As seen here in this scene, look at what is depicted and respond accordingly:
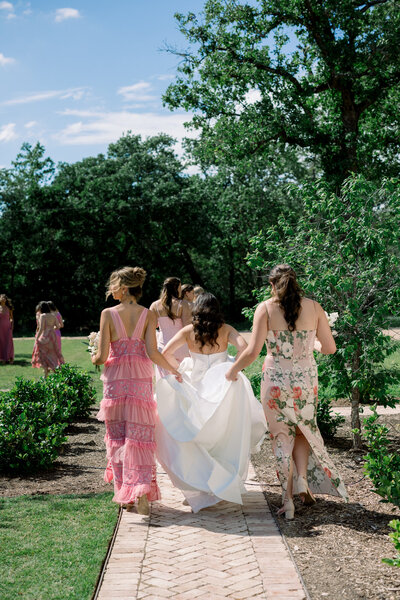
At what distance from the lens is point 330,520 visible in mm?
5434

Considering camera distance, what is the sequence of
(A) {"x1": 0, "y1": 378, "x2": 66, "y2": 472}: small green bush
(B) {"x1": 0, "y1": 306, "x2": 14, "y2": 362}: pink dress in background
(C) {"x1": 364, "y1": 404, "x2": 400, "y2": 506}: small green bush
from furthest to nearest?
(B) {"x1": 0, "y1": 306, "x2": 14, "y2": 362}: pink dress in background
(A) {"x1": 0, "y1": 378, "x2": 66, "y2": 472}: small green bush
(C) {"x1": 364, "y1": 404, "x2": 400, "y2": 506}: small green bush

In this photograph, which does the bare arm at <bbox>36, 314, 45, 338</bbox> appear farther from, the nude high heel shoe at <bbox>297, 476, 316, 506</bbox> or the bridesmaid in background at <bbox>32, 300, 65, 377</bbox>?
the nude high heel shoe at <bbox>297, 476, 316, 506</bbox>

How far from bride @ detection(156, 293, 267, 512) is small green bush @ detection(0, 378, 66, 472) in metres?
1.90

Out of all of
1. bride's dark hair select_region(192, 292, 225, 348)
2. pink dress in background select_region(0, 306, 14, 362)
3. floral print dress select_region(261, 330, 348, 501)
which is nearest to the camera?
floral print dress select_region(261, 330, 348, 501)

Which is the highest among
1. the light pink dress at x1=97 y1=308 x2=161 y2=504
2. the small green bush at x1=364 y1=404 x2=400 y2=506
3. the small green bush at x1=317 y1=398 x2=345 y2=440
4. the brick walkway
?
the light pink dress at x1=97 y1=308 x2=161 y2=504

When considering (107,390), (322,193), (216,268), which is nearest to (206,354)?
(107,390)

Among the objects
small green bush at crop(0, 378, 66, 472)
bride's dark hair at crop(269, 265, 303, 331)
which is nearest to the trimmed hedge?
small green bush at crop(0, 378, 66, 472)

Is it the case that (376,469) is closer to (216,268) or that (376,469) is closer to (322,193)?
(322,193)

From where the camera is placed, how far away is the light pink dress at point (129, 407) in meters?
5.67

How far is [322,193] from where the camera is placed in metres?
7.46

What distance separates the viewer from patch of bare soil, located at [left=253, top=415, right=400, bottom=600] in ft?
13.3

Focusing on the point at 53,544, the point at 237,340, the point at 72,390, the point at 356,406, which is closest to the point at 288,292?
the point at 237,340

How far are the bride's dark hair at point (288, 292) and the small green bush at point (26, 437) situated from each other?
10.5ft

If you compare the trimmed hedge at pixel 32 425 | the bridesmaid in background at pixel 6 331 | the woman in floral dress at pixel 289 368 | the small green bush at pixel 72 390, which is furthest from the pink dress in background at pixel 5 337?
the woman in floral dress at pixel 289 368
